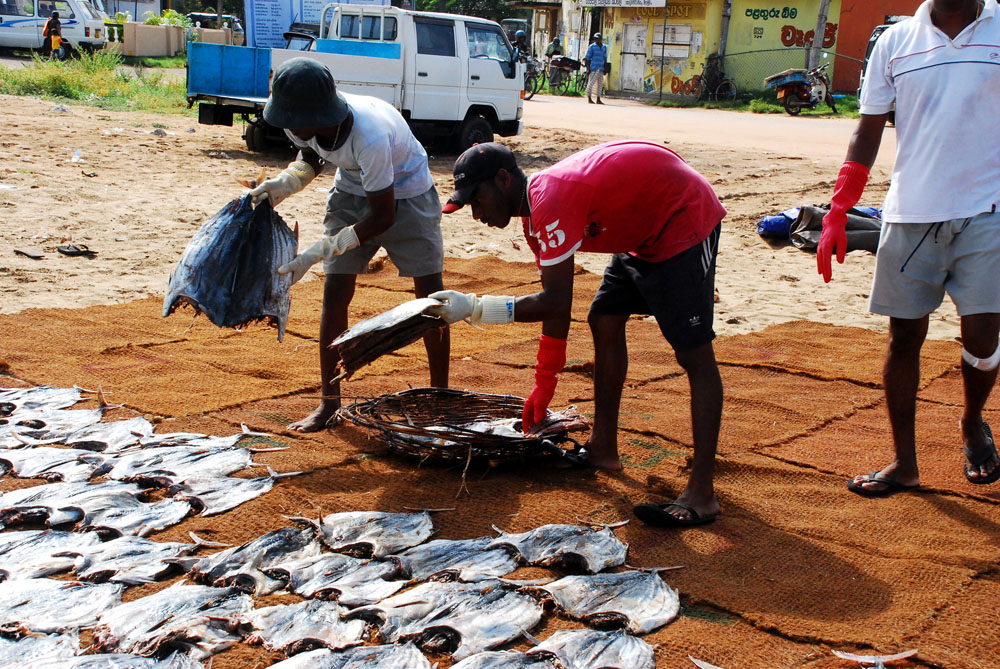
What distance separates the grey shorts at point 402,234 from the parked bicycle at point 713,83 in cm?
2140

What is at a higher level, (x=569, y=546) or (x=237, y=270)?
(x=237, y=270)

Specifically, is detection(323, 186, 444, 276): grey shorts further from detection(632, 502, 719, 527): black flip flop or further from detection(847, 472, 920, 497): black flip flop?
detection(847, 472, 920, 497): black flip flop

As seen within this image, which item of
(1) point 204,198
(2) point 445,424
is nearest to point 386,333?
(2) point 445,424

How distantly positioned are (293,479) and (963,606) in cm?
222

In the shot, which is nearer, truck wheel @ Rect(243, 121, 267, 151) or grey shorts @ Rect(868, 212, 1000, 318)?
grey shorts @ Rect(868, 212, 1000, 318)

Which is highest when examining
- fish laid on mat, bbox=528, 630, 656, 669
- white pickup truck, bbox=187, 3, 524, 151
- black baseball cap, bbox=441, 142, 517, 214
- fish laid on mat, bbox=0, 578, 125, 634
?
white pickup truck, bbox=187, 3, 524, 151

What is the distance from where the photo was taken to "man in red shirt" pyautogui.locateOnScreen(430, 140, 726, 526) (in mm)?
2797

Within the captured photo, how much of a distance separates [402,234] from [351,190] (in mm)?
286

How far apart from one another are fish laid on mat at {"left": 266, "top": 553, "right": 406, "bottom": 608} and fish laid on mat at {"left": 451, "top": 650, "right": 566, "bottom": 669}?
402 millimetres

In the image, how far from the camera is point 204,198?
8.77 meters

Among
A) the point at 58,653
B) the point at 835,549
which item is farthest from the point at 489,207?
the point at 58,653

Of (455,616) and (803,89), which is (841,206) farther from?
(803,89)

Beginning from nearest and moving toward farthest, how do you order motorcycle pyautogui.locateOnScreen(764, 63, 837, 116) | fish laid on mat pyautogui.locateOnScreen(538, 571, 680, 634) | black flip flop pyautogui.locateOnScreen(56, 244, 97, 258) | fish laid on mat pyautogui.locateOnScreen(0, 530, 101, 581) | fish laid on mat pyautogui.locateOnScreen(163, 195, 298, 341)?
fish laid on mat pyautogui.locateOnScreen(538, 571, 680, 634)
fish laid on mat pyautogui.locateOnScreen(0, 530, 101, 581)
fish laid on mat pyautogui.locateOnScreen(163, 195, 298, 341)
black flip flop pyautogui.locateOnScreen(56, 244, 97, 258)
motorcycle pyautogui.locateOnScreen(764, 63, 837, 116)

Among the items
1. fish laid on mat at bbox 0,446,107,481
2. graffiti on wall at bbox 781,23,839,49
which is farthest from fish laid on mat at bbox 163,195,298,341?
graffiti on wall at bbox 781,23,839,49
